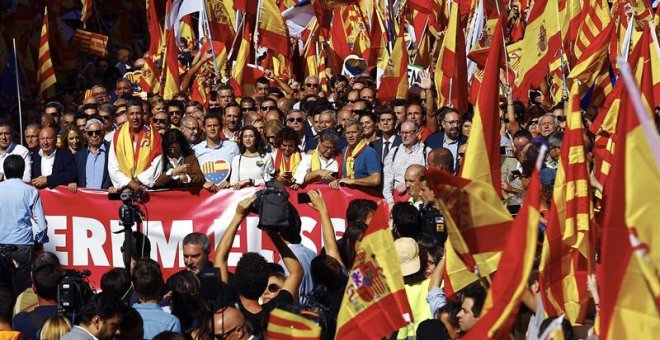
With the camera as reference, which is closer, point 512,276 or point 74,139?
point 512,276

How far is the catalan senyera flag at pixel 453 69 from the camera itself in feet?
50.1

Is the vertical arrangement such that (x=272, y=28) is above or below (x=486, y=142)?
above

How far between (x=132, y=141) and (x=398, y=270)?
238 inches

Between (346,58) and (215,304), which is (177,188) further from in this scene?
(346,58)

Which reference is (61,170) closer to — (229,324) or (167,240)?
(167,240)

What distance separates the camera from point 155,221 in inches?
509

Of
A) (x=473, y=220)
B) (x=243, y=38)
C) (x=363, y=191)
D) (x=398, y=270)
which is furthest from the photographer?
(x=243, y=38)

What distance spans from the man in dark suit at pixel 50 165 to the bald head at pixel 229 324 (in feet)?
19.2

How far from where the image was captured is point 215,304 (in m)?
7.78

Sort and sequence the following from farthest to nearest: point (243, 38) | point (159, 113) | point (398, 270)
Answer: point (243, 38), point (159, 113), point (398, 270)

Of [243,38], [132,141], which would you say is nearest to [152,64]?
[243,38]

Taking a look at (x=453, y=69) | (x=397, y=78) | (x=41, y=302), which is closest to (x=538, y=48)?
(x=453, y=69)

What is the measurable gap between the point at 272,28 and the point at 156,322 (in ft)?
38.0

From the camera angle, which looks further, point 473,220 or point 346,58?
point 346,58
